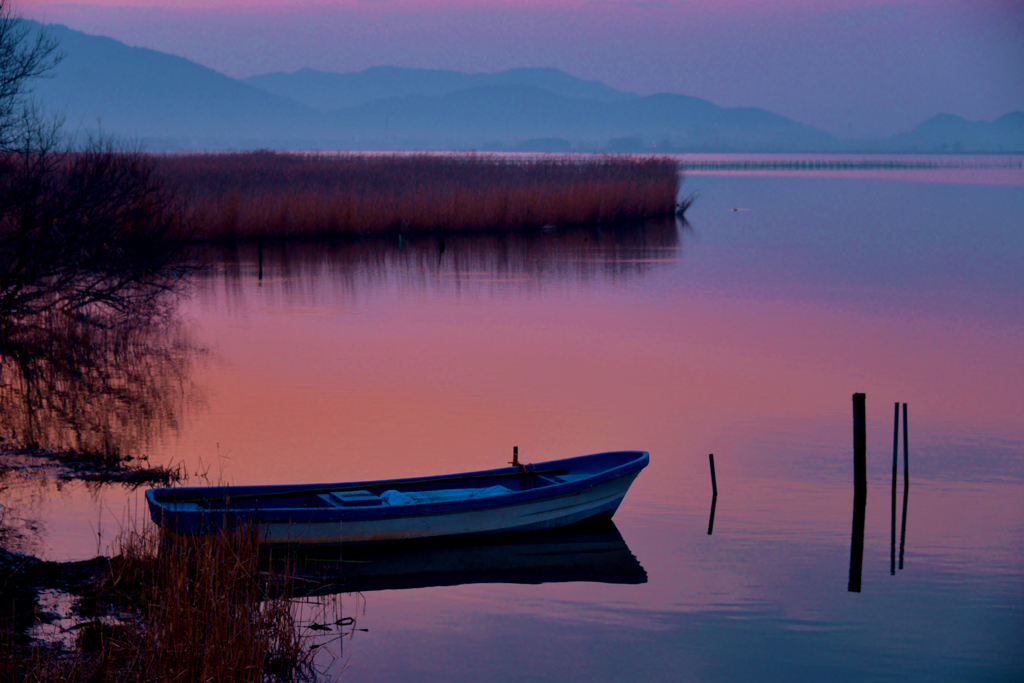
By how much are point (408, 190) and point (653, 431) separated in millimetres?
24568

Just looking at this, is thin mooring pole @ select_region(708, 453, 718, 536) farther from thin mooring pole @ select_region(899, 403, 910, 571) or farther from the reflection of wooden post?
thin mooring pole @ select_region(899, 403, 910, 571)

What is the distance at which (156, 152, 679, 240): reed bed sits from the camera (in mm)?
31500

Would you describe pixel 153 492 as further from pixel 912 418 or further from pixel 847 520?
pixel 912 418

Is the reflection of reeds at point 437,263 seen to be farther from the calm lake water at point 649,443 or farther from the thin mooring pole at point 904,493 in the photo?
the thin mooring pole at point 904,493

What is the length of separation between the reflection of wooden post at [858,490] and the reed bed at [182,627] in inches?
173

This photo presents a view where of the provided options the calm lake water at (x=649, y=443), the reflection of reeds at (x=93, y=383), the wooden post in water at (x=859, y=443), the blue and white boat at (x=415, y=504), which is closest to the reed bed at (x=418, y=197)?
the calm lake water at (x=649, y=443)

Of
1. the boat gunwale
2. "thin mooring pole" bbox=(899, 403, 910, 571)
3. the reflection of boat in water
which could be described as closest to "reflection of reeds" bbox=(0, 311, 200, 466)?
the boat gunwale

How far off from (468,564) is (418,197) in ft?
88.2

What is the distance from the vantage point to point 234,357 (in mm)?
17188

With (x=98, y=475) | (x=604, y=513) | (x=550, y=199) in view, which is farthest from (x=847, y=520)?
(x=550, y=199)

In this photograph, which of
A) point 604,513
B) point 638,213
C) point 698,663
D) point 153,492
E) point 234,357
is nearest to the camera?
point 698,663

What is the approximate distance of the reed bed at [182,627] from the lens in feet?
18.9

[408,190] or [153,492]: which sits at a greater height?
[408,190]

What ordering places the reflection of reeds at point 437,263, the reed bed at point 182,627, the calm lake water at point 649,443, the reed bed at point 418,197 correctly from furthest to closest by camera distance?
the reed bed at point 418,197
the reflection of reeds at point 437,263
the calm lake water at point 649,443
the reed bed at point 182,627
